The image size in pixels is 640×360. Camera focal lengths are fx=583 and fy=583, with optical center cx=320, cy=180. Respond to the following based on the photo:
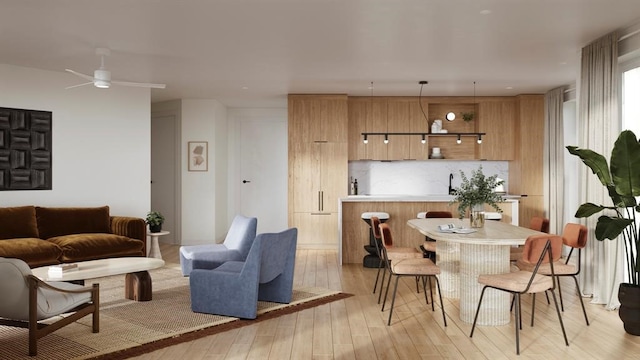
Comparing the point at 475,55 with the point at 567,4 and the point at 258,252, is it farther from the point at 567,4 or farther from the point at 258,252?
the point at 258,252

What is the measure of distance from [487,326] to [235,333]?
2.11 metres

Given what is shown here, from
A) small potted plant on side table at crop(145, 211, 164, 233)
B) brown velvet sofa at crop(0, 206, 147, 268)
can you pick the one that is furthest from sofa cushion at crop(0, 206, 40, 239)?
small potted plant on side table at crop(145, 211, 164, 233)

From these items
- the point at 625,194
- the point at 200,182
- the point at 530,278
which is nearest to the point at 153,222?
the point at 200,182

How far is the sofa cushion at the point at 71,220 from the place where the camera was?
732 centimetres

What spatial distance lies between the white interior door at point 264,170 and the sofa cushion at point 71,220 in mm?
3822

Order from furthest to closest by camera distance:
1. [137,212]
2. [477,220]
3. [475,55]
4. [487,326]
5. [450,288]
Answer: [137,212] < [475,55] < [450,288] < [477,220] < [487,326]

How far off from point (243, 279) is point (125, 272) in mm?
1245

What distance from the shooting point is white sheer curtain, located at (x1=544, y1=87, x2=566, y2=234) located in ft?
29.4

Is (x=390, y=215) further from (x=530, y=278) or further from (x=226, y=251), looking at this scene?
(x=530, y=278)

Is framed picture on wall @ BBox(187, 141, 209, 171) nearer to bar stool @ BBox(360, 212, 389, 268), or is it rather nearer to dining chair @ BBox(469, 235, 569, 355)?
bar stool @ BBox(360, 212, 389, 268)

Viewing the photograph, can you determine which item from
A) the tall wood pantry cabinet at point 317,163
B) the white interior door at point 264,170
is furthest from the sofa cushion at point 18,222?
the white interior door at point 264,170

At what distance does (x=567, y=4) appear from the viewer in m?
4.75

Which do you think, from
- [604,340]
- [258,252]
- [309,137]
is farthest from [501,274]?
[309,137]

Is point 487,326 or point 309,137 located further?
point 309,137
